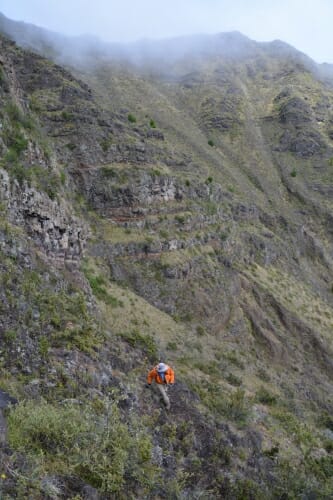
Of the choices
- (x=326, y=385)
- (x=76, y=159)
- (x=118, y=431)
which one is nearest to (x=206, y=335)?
(x=326, y=385)

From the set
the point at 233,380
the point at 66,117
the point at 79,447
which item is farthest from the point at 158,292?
the point at 79,447

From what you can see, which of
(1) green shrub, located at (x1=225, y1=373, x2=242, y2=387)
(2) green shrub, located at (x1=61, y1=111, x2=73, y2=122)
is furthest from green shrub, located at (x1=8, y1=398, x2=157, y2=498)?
(2) green shrub, located at (x1=61, y1=111, x2=73, y2=122)

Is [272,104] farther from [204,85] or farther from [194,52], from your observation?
[194,52]

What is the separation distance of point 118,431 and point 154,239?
1739 centimetres

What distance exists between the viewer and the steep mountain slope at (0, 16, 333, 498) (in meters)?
7.47

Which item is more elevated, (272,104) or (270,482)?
(272,104)

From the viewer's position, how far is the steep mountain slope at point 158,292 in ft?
24.5

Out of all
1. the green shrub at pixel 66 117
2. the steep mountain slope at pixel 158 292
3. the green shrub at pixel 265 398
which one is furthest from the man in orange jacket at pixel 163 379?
the green shrub at pixel 66 117

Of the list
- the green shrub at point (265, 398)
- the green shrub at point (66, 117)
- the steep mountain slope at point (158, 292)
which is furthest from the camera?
the green shrub at point (66, 117)

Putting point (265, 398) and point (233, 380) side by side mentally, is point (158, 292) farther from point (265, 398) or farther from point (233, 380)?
point (265, 398)

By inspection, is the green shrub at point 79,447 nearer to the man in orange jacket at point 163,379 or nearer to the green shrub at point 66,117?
the man in orange jacket at point 163,379

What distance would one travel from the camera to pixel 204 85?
6294cm

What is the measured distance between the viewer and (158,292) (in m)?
22.2

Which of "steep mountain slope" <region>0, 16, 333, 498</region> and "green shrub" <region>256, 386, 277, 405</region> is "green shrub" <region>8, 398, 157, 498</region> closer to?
"steep mountain slope" <region>0, 16, 333, 498</region>
